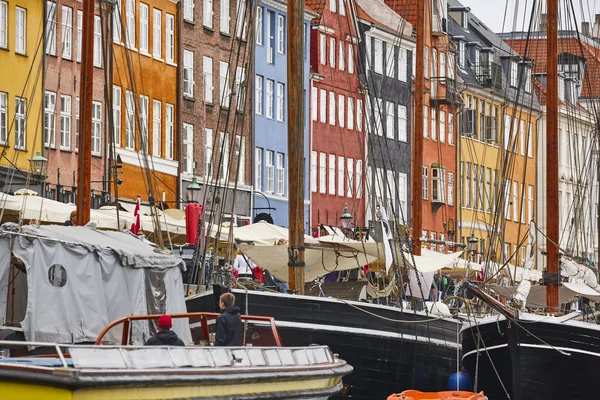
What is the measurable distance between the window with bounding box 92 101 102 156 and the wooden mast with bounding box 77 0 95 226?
92.9 feet

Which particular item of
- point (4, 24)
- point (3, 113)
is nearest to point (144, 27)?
point (4, 24)

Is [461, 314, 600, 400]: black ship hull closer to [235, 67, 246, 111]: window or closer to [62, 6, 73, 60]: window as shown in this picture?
→ [235, 67, 246, 111]: window

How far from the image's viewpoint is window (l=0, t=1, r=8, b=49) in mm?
54844

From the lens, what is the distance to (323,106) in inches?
3123

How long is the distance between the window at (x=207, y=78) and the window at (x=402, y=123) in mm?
20646

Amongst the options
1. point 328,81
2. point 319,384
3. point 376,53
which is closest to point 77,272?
point 319,384

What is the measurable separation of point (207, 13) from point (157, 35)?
4489mm

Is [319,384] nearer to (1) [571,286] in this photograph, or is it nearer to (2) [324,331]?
(2) [324,331]

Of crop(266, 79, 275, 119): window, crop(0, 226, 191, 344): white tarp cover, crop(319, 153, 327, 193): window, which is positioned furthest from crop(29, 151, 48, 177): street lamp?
crop(319, 153, 327, 193): window

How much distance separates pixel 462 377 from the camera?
33.4 meters

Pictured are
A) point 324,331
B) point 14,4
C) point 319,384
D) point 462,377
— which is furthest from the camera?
point 14,4

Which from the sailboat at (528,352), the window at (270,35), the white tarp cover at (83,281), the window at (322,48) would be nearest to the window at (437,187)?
the window at (322,48)

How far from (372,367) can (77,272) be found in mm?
8956

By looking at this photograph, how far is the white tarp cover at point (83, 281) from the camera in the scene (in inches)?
951
